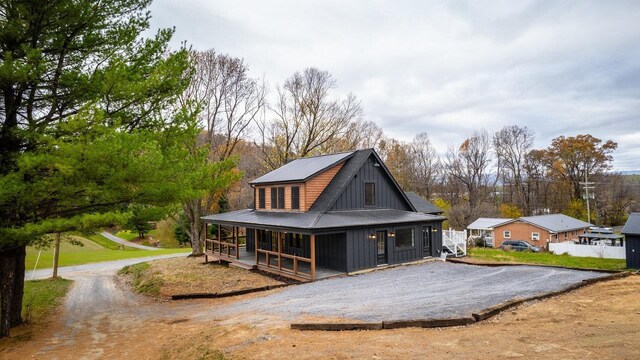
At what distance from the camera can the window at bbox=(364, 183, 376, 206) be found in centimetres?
1942

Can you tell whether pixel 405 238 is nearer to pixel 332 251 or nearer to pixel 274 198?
pixel 332 251

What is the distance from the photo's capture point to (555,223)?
121 ft

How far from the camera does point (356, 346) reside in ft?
20.9

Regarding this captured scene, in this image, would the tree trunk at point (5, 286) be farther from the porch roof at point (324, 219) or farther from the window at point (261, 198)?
the window at point (261, 198)

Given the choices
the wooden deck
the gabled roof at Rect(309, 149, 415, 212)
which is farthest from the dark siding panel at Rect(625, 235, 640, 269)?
the wooden deck

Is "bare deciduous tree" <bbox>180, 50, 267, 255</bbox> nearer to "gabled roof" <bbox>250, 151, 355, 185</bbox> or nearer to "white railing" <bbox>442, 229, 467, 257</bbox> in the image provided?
"gabled roof" <bbox>250, 151, 355, 185</bbox>

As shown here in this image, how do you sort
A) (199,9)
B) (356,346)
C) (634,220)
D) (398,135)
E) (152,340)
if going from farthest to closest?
(398,135), (634,220), (199,9), (152,340), (356,346)

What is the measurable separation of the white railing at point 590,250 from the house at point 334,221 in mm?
19167

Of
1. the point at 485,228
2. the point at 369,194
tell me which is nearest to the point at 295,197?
the point at 369,194

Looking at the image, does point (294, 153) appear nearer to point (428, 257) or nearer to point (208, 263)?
point (208, 263)

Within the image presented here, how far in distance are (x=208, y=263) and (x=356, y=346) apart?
17644 mm

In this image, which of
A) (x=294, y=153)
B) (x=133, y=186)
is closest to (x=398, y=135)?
(x=294, y=153)

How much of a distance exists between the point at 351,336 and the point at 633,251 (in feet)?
84.9

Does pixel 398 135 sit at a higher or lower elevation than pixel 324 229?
higher
